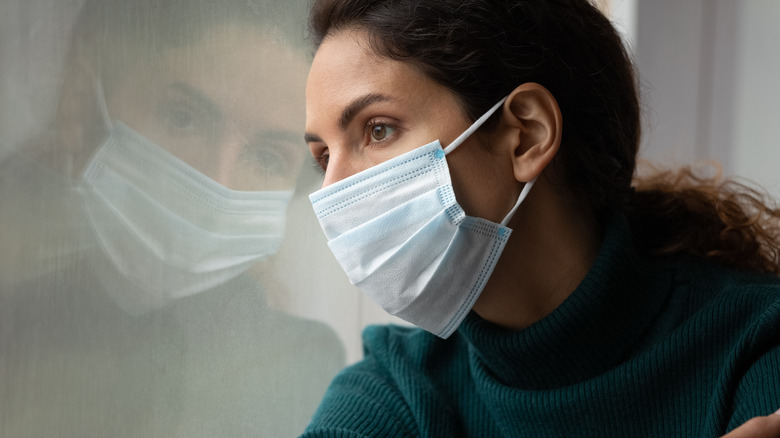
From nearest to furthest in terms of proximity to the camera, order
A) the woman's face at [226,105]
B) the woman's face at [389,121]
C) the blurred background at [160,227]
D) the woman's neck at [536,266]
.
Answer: the blurred background at [160,227] → the woman's face at [226,105] → the woman's face at [389,121] → the woman's neck at [536,266]

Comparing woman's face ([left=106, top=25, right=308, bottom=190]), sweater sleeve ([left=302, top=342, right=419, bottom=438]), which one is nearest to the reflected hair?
woman's face ([left=106, top=25, right=308, bottom=190])

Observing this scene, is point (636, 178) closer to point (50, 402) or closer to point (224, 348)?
point (224, 348)

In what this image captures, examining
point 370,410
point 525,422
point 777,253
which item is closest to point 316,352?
point 370,410

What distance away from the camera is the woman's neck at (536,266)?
113 cm

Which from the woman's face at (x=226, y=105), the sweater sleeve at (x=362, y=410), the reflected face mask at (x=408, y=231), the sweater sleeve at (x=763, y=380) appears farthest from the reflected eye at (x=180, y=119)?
the sweater sleeve at (x=763, y=380)

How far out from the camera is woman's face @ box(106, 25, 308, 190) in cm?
92

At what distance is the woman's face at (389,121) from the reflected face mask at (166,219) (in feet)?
0.53

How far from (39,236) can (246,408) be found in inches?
18.4

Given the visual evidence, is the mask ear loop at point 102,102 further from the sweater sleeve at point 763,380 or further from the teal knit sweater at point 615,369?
the sweater sleeve at point 763,380

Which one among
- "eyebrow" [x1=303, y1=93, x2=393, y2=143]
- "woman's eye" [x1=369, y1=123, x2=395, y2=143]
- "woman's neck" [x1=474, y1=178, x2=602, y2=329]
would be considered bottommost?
"woman's neck" [x1=474, y1=178, x2=602, y2=329]

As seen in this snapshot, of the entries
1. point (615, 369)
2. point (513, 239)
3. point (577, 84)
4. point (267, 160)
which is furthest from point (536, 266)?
point (267, 160)

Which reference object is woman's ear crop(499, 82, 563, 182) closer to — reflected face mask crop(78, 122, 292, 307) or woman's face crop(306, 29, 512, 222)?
woman's face crop(306, 29, 512, 222)

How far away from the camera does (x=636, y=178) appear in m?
1.51

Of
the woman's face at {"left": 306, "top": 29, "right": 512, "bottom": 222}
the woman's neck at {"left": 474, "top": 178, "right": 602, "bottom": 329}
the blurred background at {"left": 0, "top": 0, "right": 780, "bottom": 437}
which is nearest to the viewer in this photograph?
the blurred background at {"left": 0, "top": 0, "right": 780, "bottom": 437}
